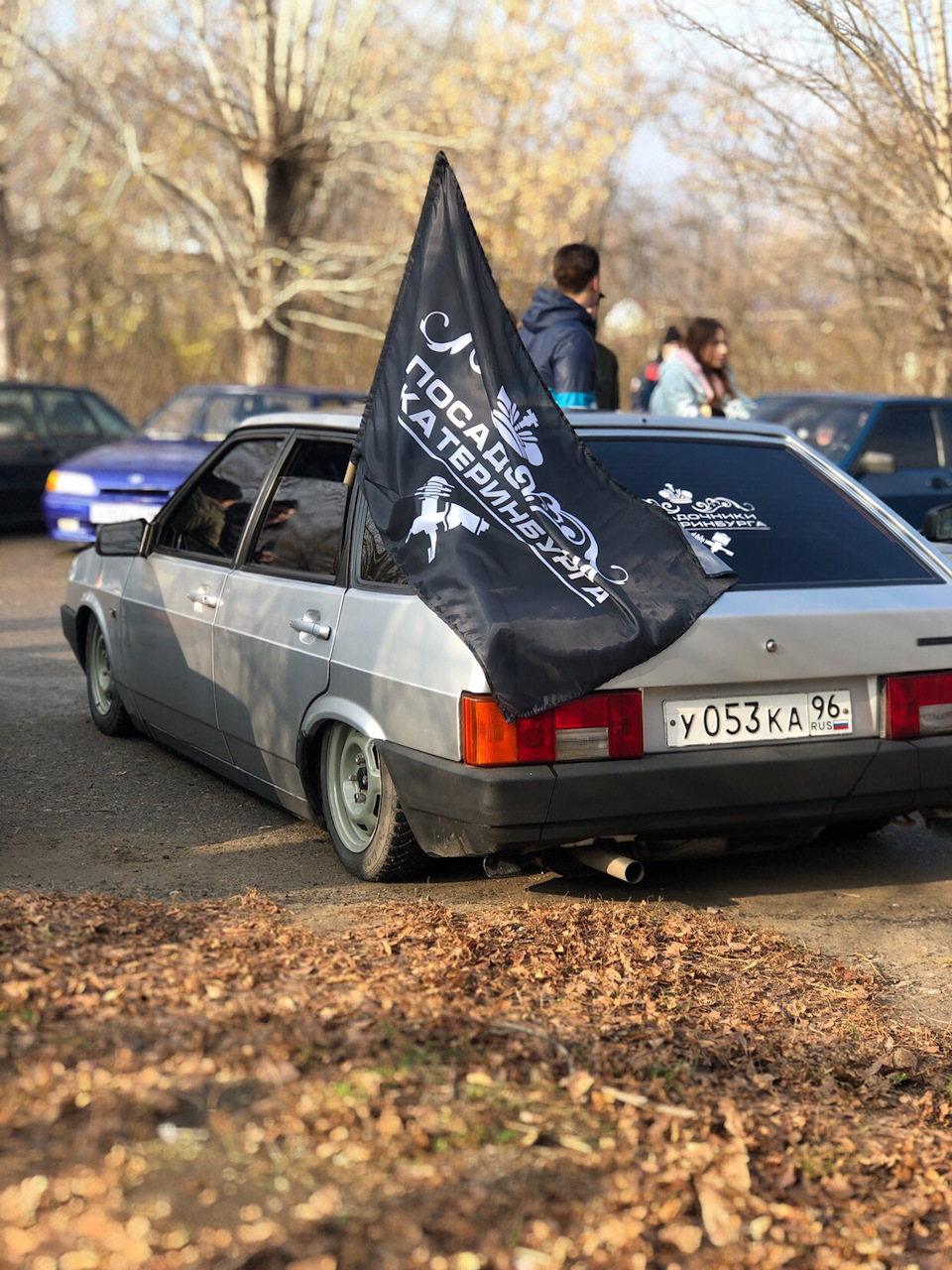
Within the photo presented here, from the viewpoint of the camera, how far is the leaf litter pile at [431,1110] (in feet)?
7.70

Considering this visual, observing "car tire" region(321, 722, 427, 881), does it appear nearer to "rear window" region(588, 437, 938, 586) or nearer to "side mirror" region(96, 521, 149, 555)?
"rear window" region(588, 437, 938, 586)

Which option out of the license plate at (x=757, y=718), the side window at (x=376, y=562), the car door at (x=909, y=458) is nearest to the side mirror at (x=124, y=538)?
the side window at (x=376, y=562)

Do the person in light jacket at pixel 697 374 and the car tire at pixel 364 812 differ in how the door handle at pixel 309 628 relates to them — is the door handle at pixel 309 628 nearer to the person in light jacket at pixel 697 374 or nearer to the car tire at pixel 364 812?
the car tire at pixel 364 812

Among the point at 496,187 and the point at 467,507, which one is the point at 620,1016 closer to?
the point at 467,507

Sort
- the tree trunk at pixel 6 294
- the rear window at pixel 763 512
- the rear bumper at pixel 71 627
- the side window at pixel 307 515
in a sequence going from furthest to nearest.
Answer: the tree trunk at pixel 6 294 → the rear bumper at pixel 71 627 → the side window at pixel 307 515 → the rear window at pixel 763 512

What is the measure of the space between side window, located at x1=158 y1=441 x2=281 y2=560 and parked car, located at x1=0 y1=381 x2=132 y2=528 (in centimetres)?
1060

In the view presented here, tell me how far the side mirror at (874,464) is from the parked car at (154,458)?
14.9 ft

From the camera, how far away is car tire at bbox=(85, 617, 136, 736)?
6.81 metres

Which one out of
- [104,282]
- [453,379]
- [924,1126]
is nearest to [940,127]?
[453,379]

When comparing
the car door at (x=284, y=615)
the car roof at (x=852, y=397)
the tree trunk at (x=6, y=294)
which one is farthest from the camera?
the tree trunk at (x=6, y=294)

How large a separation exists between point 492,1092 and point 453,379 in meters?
2.46

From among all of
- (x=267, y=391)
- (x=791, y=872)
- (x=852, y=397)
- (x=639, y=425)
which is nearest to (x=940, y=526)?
(x=639, y=425)

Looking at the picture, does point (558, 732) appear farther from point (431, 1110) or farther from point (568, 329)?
point (568, 329)

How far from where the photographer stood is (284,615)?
16.8 ft
